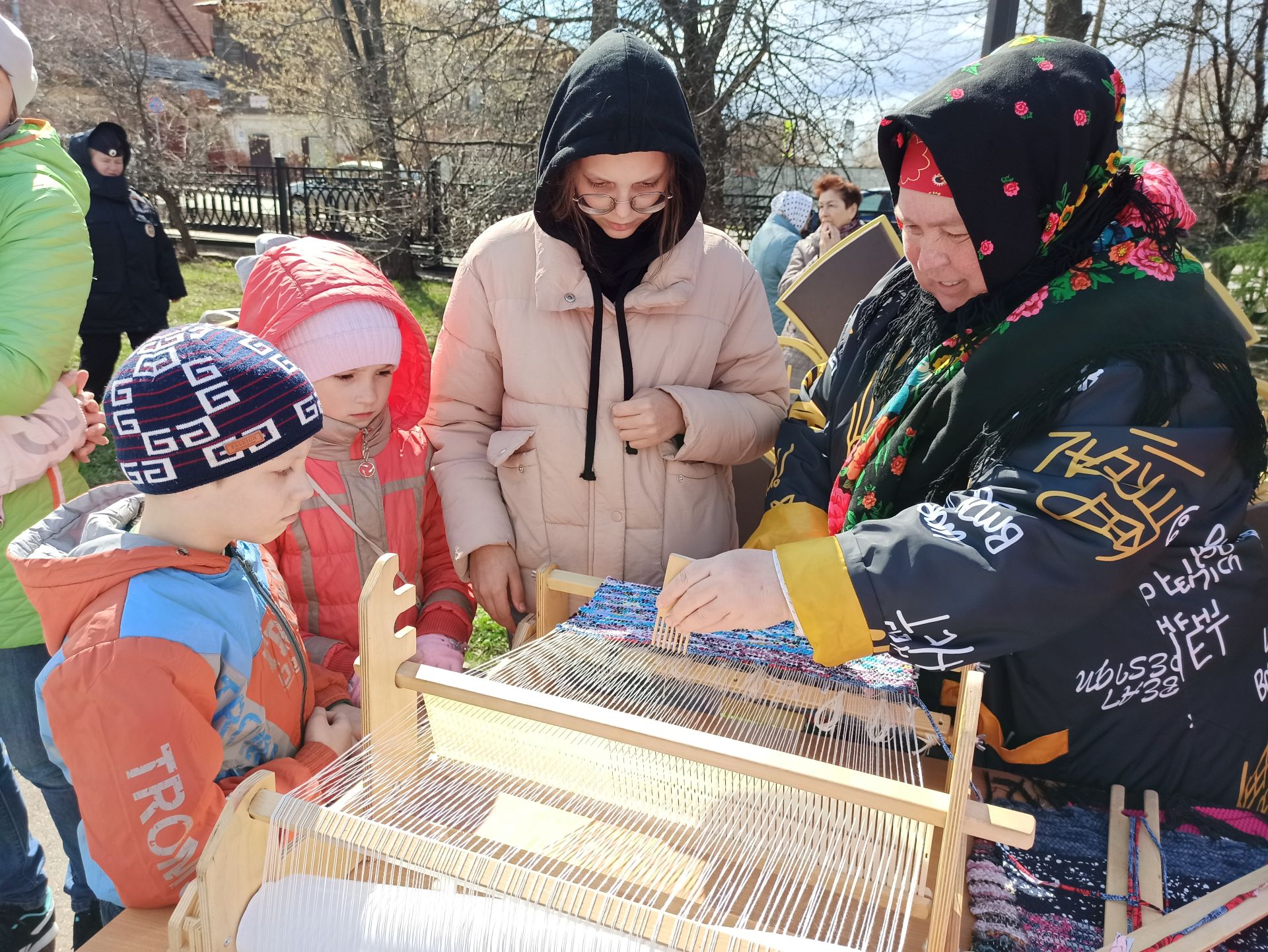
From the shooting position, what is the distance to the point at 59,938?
2.30m

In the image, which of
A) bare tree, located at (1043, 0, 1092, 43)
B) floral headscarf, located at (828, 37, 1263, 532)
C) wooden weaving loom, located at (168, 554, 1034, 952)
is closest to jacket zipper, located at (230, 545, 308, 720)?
wooden weaving loom, located at (168, 554, 1034, 952)

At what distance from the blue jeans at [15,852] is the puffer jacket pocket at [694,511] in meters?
1.62

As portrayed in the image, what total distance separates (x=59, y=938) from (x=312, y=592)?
1353 millimetres

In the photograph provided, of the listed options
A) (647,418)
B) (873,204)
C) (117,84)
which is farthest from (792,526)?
(117,84)

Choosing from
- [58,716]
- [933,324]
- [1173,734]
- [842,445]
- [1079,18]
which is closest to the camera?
[58,716]

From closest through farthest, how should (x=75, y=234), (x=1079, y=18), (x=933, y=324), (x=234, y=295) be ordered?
(x=933, y=324)
(x=75, y=234)
(x=1079, y=18)
(x=234, y=295)

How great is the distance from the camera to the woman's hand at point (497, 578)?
1.98m

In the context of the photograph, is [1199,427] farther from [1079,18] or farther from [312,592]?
[1079,18]

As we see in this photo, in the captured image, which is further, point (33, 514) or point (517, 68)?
point (517, 68)

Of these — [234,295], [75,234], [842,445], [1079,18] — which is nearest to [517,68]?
[1079,18]

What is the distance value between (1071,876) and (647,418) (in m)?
1.11

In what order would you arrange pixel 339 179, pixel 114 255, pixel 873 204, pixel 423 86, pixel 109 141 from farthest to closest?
pixel 339 179 → pixel 423 86 → pixel 873 204 → pixel 114 255 → pixel 109 141

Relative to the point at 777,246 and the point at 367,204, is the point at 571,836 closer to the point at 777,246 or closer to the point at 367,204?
the point at 777,246

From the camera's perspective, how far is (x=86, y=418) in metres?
1.99
